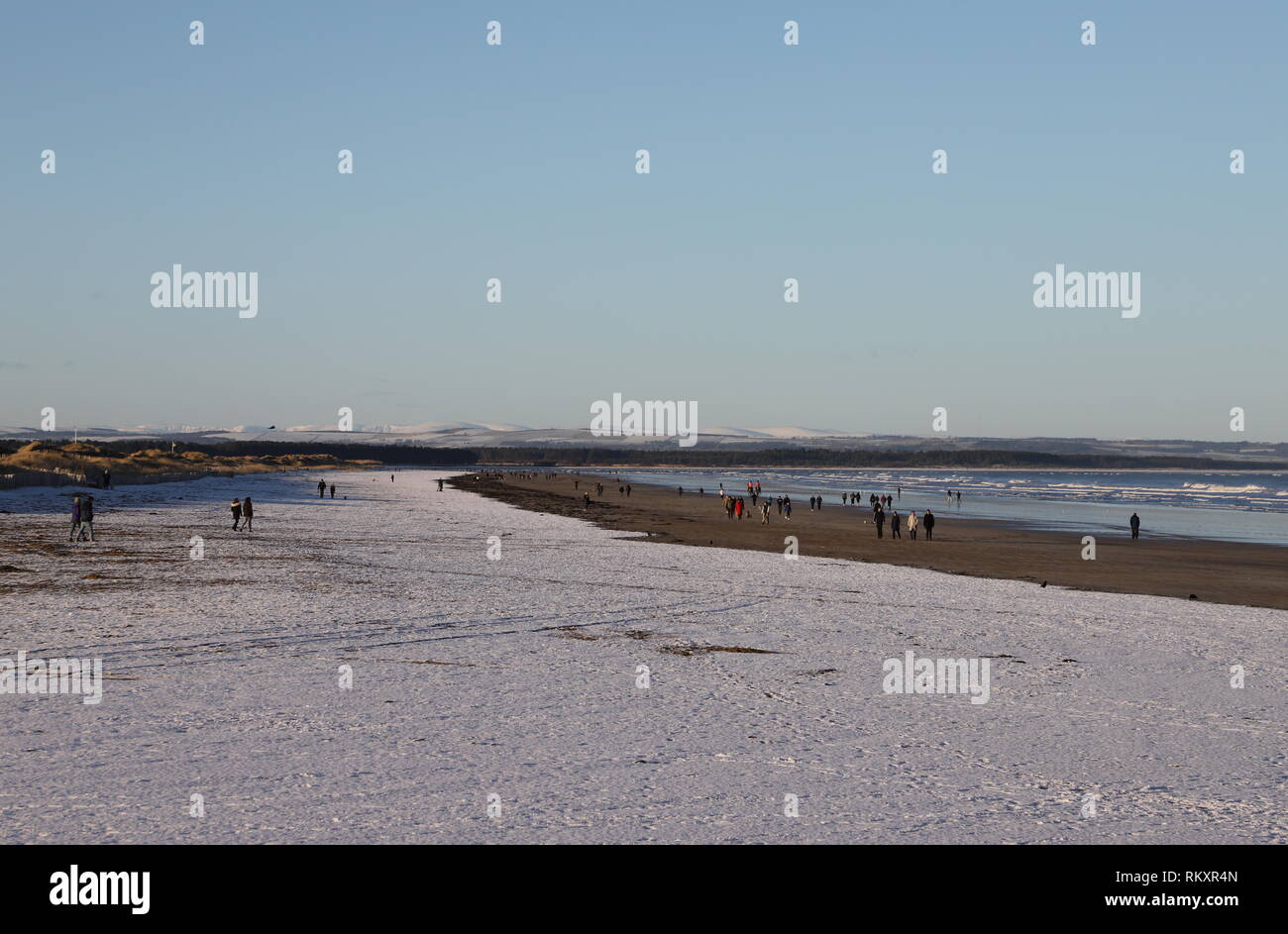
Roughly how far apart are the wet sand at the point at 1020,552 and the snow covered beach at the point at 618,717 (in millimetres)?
6120

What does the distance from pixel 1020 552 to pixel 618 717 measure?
104ft

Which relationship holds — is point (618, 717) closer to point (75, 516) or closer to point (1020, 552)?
point (75, 516)

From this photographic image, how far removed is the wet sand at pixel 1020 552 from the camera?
94.7 ft

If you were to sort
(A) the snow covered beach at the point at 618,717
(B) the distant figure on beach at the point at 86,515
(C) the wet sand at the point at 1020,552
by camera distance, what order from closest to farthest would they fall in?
(A) the snow covered beach at the point at 618,717
(C) the wet sand at the point at 1020,552
(B) the distant figure on beach at the point at 86,515

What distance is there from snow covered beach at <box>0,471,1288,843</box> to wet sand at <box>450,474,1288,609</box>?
6120 mm

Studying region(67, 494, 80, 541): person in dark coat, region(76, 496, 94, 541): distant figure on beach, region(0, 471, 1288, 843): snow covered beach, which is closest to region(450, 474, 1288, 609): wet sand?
region(0, 471, 1288, 843): snow covered beach

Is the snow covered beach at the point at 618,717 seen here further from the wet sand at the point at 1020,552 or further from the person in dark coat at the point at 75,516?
the person in dark coat at the point at 75,516

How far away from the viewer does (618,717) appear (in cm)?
1102

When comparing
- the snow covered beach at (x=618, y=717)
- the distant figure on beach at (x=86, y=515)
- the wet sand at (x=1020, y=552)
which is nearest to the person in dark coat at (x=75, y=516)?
the distant figure on beach at (x=86, y=515)

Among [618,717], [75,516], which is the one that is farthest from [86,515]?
[618,717]

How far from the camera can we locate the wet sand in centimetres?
2888

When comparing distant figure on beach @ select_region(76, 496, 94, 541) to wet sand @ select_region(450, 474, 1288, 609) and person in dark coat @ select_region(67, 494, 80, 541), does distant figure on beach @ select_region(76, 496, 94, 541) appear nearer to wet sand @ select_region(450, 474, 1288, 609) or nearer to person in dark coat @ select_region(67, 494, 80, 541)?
person in dark coat @ select_region(67, 494, 80, 541)

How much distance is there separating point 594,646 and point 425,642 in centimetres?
235
